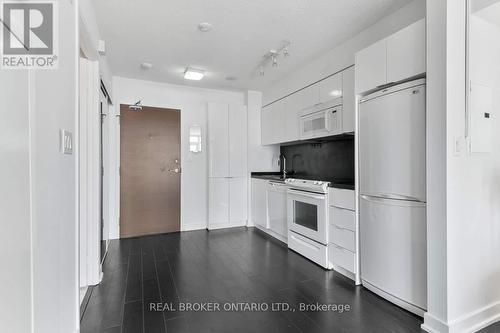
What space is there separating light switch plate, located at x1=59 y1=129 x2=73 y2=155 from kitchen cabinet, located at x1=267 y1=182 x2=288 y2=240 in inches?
104

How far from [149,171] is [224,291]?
8.49 ft

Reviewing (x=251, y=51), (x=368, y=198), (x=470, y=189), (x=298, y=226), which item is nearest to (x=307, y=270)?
(x=298, y=226)

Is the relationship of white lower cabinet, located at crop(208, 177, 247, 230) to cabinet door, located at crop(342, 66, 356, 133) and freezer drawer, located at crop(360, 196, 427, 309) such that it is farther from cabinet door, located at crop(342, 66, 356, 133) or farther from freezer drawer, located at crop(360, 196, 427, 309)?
freezer drawer, located at crop(360, 196, 427, 309)

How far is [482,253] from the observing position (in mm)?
1839

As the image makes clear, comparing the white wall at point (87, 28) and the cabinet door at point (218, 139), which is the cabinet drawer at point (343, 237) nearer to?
the cabinet door at point (218, 139)

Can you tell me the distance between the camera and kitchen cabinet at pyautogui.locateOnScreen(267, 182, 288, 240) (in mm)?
3629

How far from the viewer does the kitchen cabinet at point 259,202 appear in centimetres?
417

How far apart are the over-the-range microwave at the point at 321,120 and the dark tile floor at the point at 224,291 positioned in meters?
1.60

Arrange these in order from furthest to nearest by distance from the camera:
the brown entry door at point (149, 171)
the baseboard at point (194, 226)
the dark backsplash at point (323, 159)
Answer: the baseboard at point (194, 226) → the brown entry door at point (149, 171) → the dark backsplash at point (323, 159)

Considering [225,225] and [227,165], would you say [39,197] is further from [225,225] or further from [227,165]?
[225,225]

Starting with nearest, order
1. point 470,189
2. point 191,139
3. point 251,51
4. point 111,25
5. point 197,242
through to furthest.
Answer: point 470,189 < point 111,25 < point 251,51 < point 197,242 < point 191,139

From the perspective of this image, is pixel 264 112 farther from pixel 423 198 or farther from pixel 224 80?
pixel 423 198

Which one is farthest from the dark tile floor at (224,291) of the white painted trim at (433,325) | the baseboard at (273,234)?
the baseboard at (273,234)

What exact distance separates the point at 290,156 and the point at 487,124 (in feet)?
9.62
